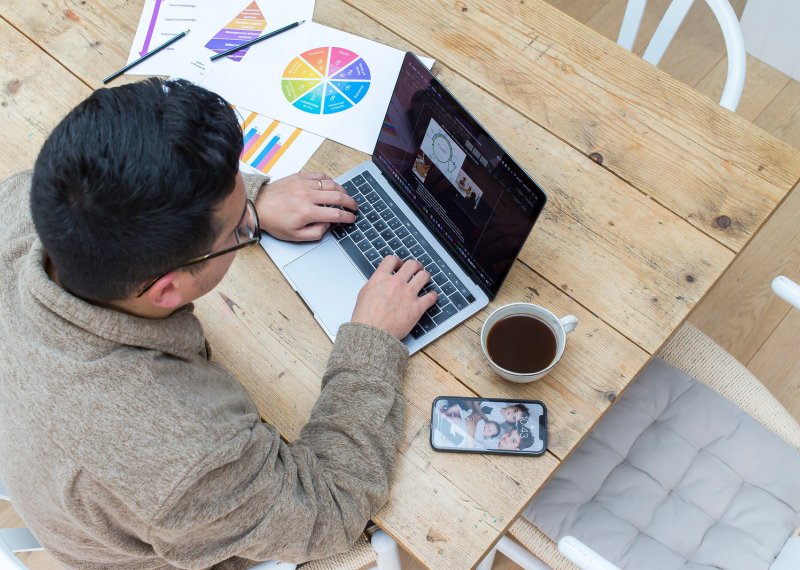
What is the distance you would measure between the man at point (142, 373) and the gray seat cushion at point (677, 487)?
43cm

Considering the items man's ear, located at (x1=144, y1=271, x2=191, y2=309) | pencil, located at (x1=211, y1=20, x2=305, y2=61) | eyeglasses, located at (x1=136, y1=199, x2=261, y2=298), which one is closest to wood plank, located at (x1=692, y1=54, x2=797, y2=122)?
pencil, located at (x1=211, y1=20, x2=305, y2=61)

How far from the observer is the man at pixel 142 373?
74 cm

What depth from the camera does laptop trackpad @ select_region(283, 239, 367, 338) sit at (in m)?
1.10

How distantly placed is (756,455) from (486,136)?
70 centimetres

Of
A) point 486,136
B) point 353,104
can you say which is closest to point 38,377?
point 486,136

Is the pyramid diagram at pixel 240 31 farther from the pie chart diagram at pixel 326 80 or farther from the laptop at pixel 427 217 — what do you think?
the laptop at pixel 427 217

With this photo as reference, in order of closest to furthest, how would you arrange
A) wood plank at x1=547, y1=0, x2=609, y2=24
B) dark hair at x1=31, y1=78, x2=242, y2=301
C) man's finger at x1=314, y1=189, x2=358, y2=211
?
dark hair at x1=31, y1=78, x2=242, y2=301 < man's finger at x1=314, y1=189, x2=358, y2=211 < wood plank at x1=547, y1=0, x2=609, y2=24

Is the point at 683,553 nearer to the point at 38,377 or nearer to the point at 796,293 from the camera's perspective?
the point at 796,293

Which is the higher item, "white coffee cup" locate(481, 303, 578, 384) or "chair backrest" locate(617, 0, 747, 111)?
"chair backrest" locate(617, 0, 747, 111)

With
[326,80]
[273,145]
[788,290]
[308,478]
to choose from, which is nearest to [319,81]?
[326,80]

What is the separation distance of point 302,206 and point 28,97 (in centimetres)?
57

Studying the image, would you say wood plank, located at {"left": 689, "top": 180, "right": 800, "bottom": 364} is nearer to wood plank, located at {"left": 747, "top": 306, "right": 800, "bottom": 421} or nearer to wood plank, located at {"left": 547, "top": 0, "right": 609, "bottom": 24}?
wood plank, located at {"left": 747, "top": 306, "right": 800, "bottom": 421}

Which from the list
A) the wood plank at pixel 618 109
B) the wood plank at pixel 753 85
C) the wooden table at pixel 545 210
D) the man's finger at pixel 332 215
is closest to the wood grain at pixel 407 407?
the wooden table at pixel 545 210

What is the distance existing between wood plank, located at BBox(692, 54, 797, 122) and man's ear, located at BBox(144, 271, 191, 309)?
73.4 inches
